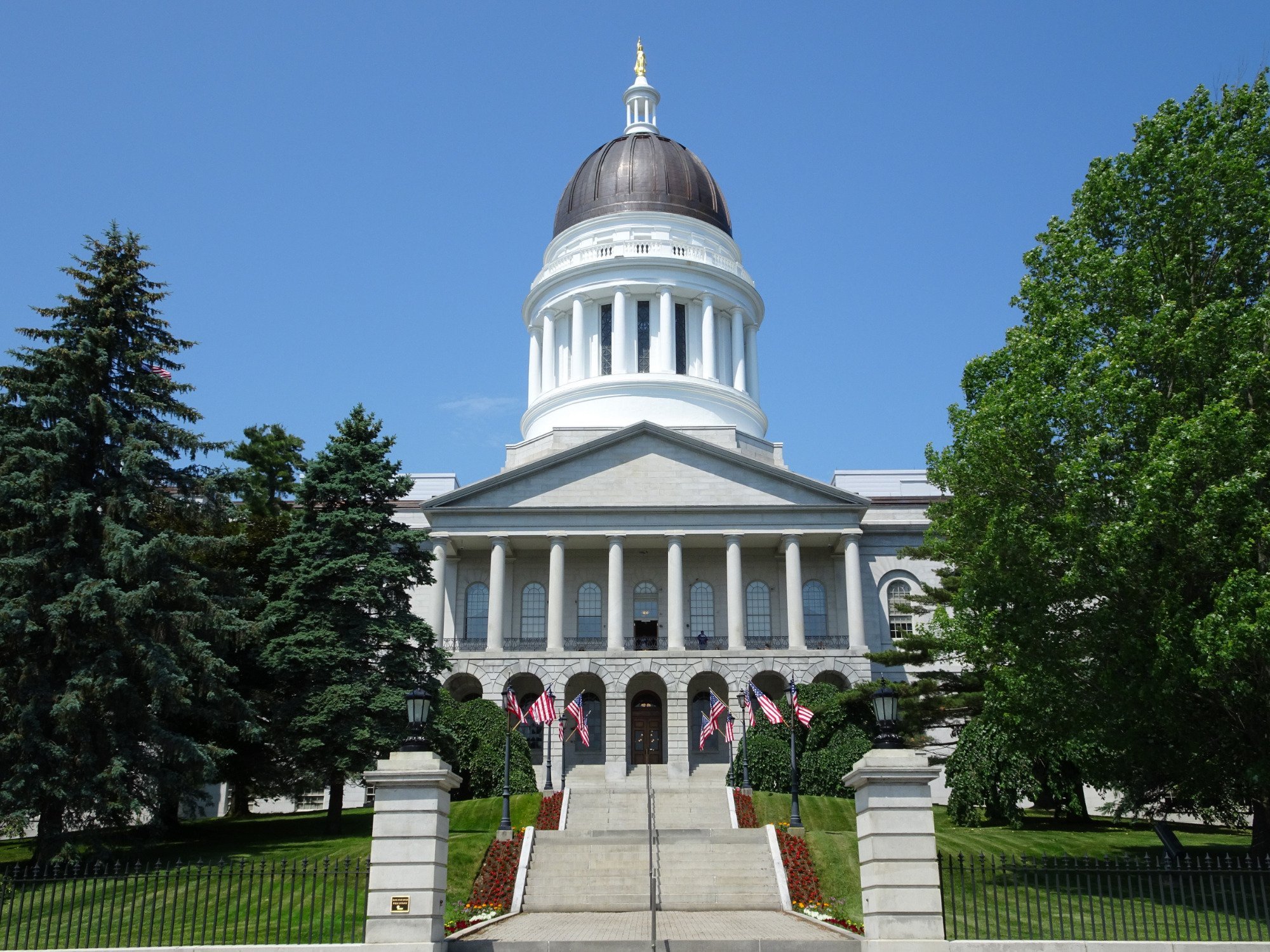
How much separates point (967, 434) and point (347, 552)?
1712 cm

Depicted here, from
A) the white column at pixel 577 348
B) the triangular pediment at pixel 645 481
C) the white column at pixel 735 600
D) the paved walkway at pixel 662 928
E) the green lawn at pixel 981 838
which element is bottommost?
the paved walkway at pixel 662 928

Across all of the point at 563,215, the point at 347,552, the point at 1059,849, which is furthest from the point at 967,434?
the point at 563,215

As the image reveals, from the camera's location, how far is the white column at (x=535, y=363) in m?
60.7

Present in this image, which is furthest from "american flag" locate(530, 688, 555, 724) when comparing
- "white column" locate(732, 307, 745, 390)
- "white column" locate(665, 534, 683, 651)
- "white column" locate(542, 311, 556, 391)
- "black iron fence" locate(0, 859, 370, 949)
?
"white column" locate(732, 307, 745, 390)

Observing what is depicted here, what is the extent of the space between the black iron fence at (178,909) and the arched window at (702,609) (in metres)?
25.4

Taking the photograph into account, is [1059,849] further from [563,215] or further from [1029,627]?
[563,215]

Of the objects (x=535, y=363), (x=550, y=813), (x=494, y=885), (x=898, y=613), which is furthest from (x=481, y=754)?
(x=535, y=363)

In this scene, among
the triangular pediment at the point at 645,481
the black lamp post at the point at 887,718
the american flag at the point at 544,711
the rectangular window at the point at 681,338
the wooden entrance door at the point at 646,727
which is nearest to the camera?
the black lamp post at the point at 887,718

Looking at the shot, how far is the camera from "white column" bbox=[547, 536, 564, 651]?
43750 mm

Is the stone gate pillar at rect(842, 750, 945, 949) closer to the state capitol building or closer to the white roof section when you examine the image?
the state capitol building

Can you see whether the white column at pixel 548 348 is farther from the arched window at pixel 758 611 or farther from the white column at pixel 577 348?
the arched window at pixel 758 611

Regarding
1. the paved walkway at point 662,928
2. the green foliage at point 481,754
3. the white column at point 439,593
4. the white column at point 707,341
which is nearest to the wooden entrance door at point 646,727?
the white column at point 439,593

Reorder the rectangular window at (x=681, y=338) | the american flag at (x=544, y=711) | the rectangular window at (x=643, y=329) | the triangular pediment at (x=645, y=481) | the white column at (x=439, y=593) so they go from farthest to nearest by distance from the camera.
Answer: the rectangular window at (x=681, y=338)
the rectangular window at (x=643, y=329)
the triangular pediment at (x=645, y=481)
the white column at (x=439, y=593)
the american flag at (x=544, y=711)

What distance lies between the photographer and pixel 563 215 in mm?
62750
